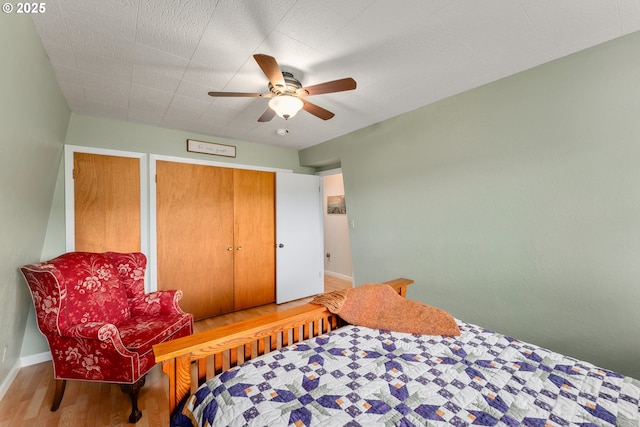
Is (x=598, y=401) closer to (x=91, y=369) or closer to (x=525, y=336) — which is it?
(x=525, y=336)

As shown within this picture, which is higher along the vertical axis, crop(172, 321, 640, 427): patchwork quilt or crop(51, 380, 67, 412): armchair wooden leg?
crop(172, 321, 640, 427): patchwork quilt

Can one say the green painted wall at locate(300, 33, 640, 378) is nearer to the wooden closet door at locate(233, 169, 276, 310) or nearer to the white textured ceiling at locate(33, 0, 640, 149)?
the white textured ceiling at locate(33, 0, 640, 149)

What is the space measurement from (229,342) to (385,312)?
37.4 inches

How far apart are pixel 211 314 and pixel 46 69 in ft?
8.90

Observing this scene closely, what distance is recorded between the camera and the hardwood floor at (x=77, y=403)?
66.5 inches

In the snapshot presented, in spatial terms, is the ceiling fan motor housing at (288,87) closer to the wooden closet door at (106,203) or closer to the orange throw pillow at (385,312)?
the orange throw pillow at (385,312)

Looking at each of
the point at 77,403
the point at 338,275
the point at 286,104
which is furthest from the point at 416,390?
the point at 338,275

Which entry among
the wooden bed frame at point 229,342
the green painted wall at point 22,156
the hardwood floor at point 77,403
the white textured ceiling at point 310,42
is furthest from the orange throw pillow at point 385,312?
the green painted wall at point 22,156

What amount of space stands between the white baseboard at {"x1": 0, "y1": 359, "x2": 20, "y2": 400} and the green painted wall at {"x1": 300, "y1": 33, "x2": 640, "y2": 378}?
3.31m

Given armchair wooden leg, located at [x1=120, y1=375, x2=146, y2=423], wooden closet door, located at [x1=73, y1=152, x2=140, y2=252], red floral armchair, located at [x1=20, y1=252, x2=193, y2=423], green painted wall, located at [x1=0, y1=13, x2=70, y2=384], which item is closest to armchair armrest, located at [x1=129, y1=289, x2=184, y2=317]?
red floral armchair, located at [x1=20, y1=252, x2=193, y2=423]

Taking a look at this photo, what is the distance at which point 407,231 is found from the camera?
2848 millimetres

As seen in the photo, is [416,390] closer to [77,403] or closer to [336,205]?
[77,403]

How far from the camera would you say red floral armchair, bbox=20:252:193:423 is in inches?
66.4

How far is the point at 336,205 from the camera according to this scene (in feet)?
17.7
